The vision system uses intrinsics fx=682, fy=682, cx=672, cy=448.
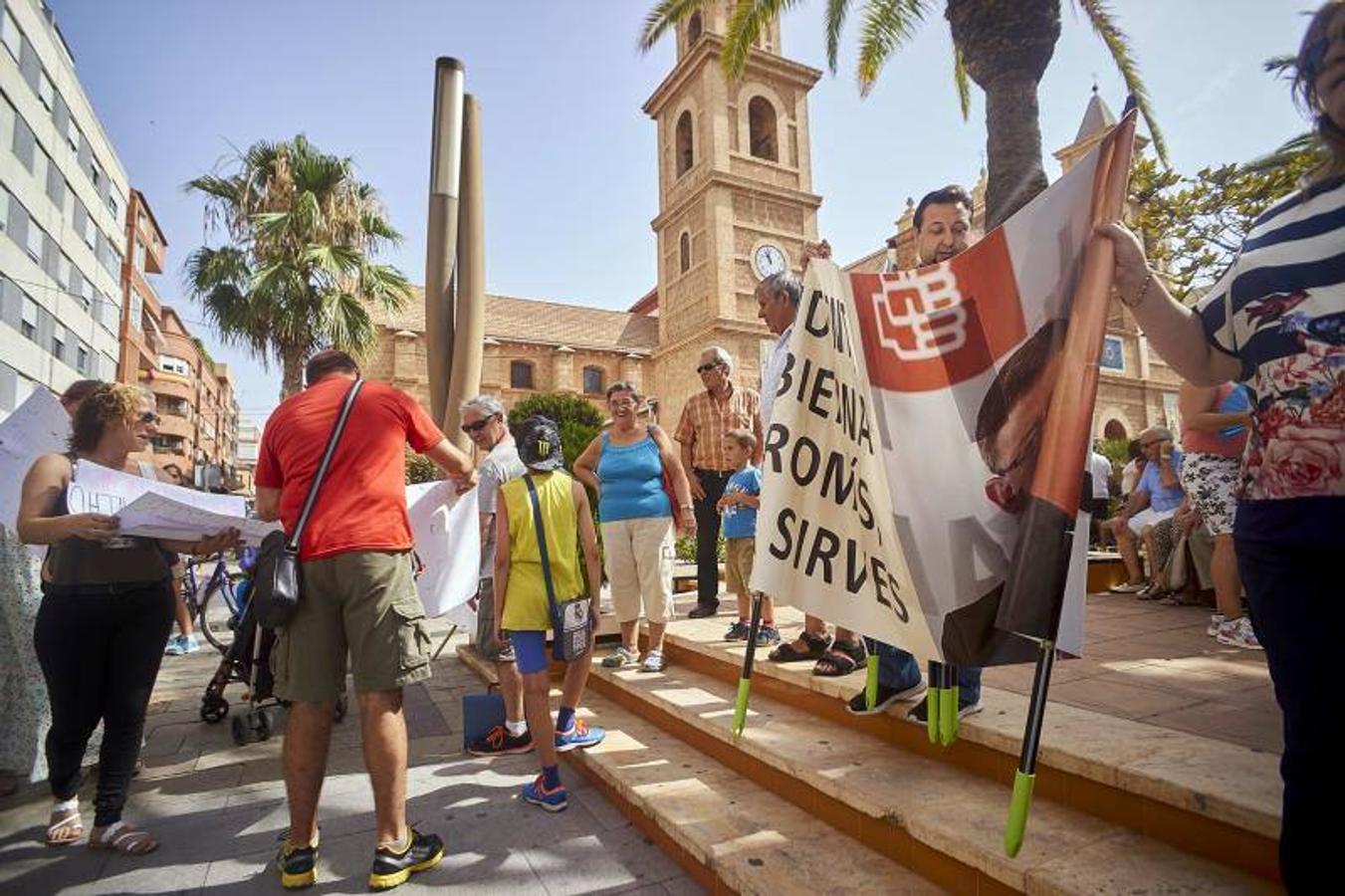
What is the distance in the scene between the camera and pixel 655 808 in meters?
2.75

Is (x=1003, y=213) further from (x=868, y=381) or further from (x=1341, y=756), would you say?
(x=1341, y=756)

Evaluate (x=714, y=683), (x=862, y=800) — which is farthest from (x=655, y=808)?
(x=714, y=683)

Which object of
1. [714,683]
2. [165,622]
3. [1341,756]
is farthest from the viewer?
[714,683]

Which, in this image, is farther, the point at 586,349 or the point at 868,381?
the point at 586,349

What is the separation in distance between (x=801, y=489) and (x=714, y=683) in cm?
206

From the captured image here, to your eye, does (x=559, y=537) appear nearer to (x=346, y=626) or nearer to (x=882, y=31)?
(x=346, y=626)

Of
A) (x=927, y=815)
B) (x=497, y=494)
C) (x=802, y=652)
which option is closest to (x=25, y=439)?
(x=497, y=494)

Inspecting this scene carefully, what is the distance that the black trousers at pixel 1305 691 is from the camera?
1.25 meters

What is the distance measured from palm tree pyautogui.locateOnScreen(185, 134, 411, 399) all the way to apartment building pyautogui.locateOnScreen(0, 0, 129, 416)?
10222mm

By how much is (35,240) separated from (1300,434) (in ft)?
104

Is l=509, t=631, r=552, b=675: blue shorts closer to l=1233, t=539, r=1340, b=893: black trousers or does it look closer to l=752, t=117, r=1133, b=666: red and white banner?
l=752, t=117, r=1133, b=666: red and white banner

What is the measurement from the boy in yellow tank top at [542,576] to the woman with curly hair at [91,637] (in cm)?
150

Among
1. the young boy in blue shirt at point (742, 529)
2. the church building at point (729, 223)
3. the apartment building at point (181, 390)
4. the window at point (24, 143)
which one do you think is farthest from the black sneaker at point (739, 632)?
the apartment building at point (181, 390)

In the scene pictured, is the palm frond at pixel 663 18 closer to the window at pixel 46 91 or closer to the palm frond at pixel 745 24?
the palm frond at pixel 745 24
